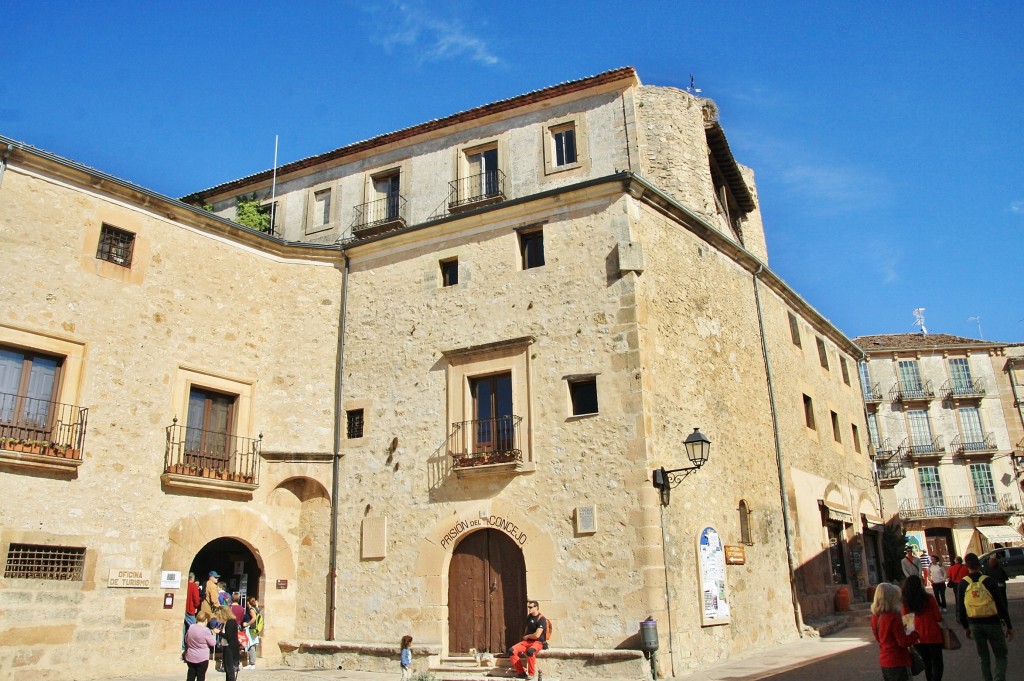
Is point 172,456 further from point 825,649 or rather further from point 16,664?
point 825,649

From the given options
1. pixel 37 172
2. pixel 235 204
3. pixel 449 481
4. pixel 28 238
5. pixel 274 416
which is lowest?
pixel 449 481

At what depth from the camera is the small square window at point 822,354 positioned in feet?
74.5

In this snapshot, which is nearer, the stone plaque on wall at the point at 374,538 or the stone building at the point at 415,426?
the stone building at the point at 415,426

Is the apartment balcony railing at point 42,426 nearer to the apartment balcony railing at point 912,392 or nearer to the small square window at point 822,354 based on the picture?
the small square window at point 822,354

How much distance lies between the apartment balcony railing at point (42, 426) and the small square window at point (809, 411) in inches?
623

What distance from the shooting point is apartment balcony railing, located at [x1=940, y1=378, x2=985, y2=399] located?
41781 millimetres

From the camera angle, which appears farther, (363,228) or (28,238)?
(363,228)

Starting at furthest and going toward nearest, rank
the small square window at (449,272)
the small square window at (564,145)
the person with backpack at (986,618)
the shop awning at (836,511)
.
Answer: the shop awning at (836,511)
the small square window at (564,145)
the small square window at (449,272)
the person with backpack at (986,618)

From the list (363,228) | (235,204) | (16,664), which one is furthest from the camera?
(235,204)

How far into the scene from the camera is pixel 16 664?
11.9 metres

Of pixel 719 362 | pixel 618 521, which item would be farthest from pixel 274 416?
pixel 719 362

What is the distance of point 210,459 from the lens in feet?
48.9

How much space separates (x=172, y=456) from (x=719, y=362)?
1031 cm

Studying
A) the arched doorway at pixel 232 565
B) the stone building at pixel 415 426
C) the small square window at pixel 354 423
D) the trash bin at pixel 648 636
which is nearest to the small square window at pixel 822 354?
the stone building at pixel 415 426
